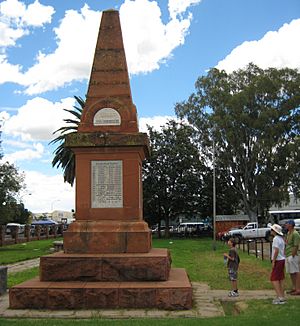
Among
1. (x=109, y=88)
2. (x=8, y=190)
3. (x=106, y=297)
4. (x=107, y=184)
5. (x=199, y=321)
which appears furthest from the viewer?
(x=8, y=190)

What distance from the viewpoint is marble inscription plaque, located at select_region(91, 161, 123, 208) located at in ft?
33.9

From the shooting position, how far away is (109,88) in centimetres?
1100

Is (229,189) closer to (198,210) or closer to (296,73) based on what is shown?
(198,210)

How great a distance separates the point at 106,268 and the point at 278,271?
10.9ft

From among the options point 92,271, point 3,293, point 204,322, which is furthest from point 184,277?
point 3,293

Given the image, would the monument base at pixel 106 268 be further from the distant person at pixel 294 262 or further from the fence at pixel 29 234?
the fence at pixel 29 234

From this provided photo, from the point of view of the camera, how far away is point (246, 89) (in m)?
42.5

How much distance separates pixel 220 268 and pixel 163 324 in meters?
10.3

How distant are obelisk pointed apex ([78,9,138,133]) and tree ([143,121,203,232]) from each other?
3679cm

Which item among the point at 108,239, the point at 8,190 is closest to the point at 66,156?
the point at 8,190

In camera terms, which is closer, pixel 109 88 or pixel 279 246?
pixel 279 246

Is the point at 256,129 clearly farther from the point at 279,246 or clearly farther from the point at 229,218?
the point at 279,246

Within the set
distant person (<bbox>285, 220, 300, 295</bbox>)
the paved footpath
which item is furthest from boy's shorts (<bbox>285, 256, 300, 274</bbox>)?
the paved footpath

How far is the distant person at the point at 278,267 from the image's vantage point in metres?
9.10
